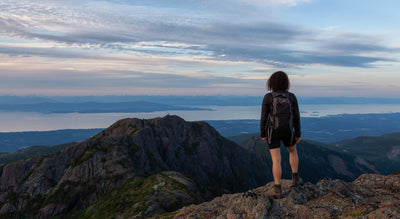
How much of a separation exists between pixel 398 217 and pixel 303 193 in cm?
392

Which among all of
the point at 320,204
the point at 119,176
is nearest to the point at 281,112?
the point at 320,204

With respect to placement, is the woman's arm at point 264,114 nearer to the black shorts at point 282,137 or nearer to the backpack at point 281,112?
the backpack at point 281,112

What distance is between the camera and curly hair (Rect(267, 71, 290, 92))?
39.7ft

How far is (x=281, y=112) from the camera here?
11727 mm

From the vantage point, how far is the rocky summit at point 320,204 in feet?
35.3

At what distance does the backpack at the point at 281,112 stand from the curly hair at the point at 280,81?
0.32m

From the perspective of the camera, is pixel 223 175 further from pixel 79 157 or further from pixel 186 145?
pixel 79 157

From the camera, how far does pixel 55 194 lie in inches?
2739

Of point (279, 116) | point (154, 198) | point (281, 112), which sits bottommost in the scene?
point (154, 198)

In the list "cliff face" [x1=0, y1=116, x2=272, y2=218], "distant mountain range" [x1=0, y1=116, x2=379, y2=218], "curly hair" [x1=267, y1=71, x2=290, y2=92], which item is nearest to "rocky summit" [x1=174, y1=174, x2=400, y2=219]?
"curly hair" [x1=267, y1=71, x2=290, y2=92]

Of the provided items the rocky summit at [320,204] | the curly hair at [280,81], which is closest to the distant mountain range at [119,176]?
the rocky summit at [320,204]

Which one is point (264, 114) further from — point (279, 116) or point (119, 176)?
point (119, 176)

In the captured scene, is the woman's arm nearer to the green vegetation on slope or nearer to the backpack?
the backpack

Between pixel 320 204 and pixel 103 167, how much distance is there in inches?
2843
